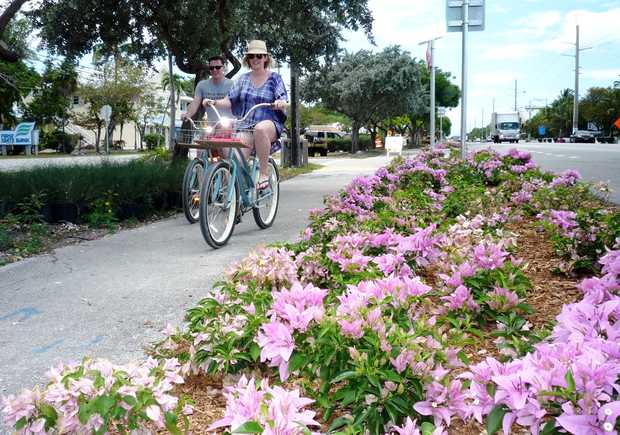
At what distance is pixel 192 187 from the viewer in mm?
7266

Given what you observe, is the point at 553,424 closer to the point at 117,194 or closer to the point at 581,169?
the point at 117,194

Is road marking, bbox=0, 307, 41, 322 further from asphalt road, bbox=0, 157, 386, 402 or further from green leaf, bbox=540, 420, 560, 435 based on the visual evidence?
green leaf, bbox=540, 420, 560, 435

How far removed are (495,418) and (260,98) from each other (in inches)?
209

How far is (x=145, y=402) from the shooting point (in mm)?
1704

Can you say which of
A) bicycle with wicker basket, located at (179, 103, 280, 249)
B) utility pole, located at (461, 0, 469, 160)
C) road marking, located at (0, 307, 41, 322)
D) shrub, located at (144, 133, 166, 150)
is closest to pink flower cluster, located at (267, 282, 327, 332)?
road marking, located at (0, 307, 41, 322)

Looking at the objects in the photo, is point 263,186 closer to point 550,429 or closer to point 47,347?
point 47,347

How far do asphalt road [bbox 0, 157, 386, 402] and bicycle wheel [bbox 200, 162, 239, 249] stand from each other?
0.45ft

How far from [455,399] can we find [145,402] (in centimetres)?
83

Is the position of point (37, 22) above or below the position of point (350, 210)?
above

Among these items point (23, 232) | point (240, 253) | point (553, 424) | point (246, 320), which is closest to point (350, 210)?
point (240, 253)

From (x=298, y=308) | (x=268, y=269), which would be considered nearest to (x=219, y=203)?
(x=268, y=269)

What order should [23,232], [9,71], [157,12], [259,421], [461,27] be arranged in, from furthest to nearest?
[9,71] → [461,27] → [157,12] → [23,232] → [259,421]

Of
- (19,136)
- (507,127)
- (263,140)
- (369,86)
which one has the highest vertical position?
(369,86)

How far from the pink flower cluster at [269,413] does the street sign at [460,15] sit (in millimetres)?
12476
